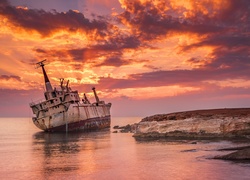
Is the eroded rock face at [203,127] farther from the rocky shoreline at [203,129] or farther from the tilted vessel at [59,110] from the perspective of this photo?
the tilted vessel at [59,110]

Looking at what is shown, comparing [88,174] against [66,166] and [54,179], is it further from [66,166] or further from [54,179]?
[66,166]

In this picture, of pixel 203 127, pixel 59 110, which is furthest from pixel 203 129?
pixel 59 110

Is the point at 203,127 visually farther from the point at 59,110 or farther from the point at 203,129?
the point at 59,110

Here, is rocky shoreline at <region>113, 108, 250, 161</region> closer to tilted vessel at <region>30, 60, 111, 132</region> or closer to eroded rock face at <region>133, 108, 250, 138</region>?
eroded rock face at <region>133, 108, 250, 138</region>

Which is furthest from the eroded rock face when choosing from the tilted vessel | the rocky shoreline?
the tilted vessel

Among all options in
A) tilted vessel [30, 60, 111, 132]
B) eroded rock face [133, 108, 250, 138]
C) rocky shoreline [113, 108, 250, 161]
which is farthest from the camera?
tilted vessel [30, 60, 111, 132]

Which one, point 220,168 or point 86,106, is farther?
point 86,106

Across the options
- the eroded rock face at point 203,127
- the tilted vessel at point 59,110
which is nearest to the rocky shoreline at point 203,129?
the eroded rock face at point 203,127

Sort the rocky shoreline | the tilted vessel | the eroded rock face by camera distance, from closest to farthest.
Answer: the rocky shoreline, the eroded rock face, the tilted vessel

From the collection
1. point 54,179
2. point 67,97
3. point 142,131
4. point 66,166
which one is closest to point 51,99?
point 67,97

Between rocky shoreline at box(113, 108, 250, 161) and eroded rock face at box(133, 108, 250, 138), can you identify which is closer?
rocky shoreline at box(113, 108, 250, 161)

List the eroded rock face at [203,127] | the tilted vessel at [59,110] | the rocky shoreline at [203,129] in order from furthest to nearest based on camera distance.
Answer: the tilted vessel at [59,110]
the eroded rock face at [203,127]
the rocky shoreline at [203,129]

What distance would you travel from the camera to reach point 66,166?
3203cm

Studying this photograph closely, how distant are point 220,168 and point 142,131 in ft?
133
